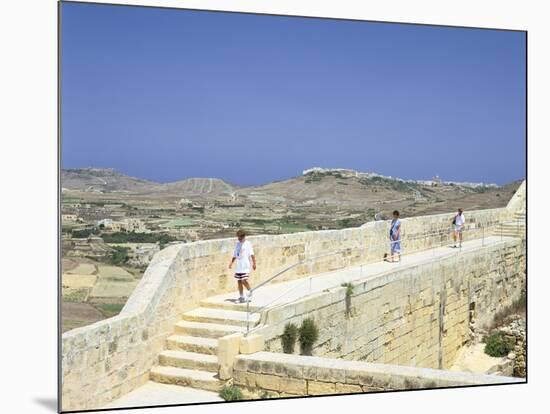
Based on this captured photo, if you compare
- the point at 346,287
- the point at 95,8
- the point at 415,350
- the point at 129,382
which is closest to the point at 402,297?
the point at 415,350

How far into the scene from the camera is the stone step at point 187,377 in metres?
8.90

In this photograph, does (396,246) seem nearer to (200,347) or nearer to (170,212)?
(170,212)

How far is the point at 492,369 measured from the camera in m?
13.5

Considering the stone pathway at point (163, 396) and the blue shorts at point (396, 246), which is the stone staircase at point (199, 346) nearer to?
the stone pathway at point (163, 396)

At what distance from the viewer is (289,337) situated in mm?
9898

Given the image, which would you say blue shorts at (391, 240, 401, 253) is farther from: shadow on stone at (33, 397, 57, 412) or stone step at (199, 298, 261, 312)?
shadow on stone at (33, 397, 57, 412)

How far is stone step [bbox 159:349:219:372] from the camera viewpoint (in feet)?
29.7

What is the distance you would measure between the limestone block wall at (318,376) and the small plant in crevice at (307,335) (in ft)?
3.34

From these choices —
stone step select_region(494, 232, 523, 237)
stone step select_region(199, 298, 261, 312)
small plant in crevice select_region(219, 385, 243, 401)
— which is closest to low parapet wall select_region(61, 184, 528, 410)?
stone step select_region(199, 298, 261, 312)

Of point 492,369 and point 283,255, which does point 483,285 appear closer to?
point 492,369

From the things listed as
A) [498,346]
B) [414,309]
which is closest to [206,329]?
[414,309]

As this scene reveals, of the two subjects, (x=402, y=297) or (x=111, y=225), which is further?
(x=402, y=297)

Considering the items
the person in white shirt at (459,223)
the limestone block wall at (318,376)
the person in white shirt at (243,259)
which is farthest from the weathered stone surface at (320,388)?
the person in white shirt at (459,223)

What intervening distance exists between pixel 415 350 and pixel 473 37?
15.0 ft
